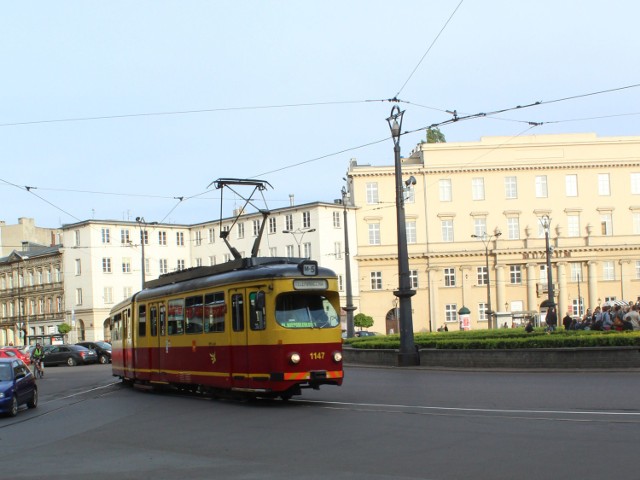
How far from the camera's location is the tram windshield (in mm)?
18750

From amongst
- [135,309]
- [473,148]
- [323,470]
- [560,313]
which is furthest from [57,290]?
[323,470]

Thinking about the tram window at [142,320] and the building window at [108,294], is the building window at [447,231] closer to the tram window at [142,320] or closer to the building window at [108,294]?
the building window at [108,294]

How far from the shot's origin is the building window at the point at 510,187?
86625mm

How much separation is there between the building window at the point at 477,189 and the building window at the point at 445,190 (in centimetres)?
Result: 224

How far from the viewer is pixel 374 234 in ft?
291

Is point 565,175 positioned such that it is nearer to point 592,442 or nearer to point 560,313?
point 560,313

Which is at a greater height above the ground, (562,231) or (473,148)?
(473,148)

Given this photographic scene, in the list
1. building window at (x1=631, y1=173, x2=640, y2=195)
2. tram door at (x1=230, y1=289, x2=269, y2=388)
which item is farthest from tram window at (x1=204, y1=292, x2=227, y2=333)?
building window at (x1=631, y1=173, x2=640, y2=195)

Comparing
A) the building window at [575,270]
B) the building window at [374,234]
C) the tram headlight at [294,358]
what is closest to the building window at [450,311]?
the building window at [374,234]

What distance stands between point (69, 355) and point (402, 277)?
33.0m

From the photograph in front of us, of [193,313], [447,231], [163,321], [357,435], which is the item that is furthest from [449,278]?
[357,435]

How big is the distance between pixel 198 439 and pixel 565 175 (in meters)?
77.4

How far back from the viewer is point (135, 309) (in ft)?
90.0

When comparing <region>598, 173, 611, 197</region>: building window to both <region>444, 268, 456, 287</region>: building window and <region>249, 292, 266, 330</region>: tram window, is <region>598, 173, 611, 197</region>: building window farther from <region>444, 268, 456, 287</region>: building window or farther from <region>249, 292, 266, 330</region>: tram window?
<region>249, 292, 266, 330</region>: tram window
